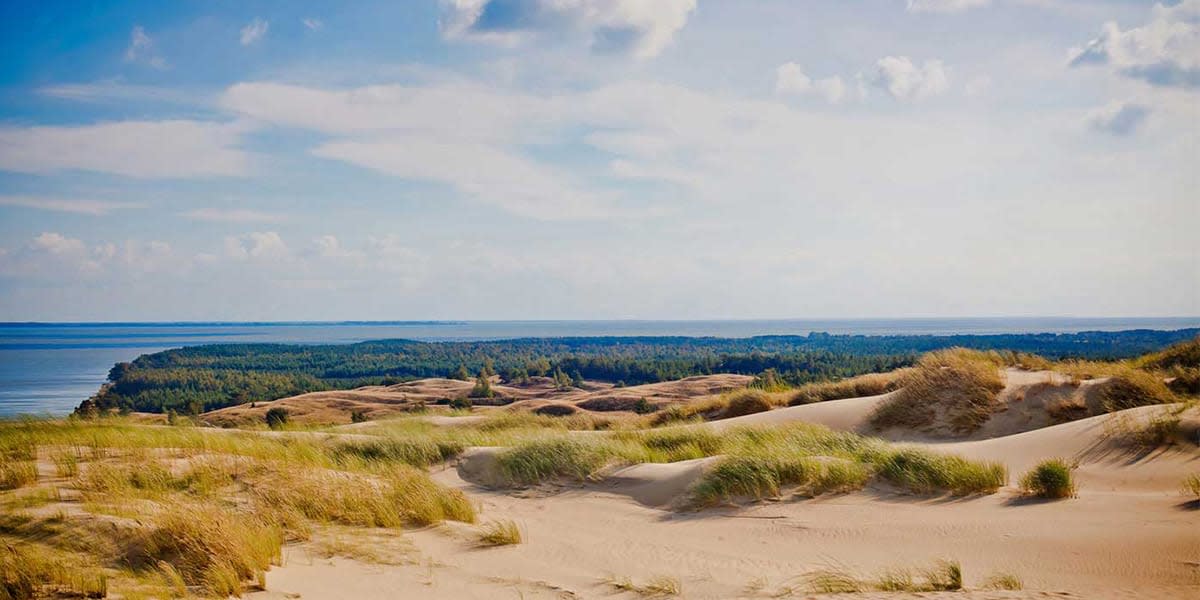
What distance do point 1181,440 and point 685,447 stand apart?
6.93 metres

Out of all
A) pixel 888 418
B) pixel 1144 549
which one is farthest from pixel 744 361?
pixel 1144 549

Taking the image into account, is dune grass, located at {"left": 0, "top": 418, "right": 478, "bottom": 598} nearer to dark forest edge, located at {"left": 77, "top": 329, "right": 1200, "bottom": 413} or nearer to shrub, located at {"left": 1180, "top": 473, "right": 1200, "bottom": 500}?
shrub, located at {"left": 1180, "top": 473, "right": 1200, "bottom": 500}

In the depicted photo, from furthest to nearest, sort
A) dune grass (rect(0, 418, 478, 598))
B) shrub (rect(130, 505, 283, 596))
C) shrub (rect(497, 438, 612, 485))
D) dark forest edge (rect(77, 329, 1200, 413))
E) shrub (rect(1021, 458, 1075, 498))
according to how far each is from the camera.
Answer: dark forest edge (rect(77, 329, 1200, 413)), shrub (rect(497, 438, 612, 485)), shrub (rect(1021, 458, 1075, 498)), dune grass (rect(0, 418, 478, 598)), shrub (rect(130, 505, 283, 596))

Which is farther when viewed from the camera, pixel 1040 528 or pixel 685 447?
pixel 685 447

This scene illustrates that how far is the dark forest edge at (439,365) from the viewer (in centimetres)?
6228

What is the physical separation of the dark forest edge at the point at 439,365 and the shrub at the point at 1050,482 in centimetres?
2237

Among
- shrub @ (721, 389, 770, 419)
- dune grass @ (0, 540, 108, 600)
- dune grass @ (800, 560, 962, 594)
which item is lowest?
shrub @ (721, 389, 770, 419)

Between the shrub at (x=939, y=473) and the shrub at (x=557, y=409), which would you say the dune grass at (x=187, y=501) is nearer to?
the shrub at (x=939, y=473)

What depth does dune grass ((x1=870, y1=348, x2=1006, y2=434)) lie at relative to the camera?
15076 millimetres

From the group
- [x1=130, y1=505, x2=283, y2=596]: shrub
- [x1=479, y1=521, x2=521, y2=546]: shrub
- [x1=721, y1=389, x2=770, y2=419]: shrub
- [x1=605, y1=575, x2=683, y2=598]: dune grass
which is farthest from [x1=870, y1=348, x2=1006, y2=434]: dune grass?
[x1=130, y1=505, x2=283, y2=596]: shrub

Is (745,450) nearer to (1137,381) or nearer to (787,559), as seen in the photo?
(787,559)

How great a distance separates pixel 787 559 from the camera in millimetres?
7418

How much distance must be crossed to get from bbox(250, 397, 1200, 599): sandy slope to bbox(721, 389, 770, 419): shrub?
403 inches

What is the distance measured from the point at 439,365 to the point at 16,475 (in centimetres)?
10541
